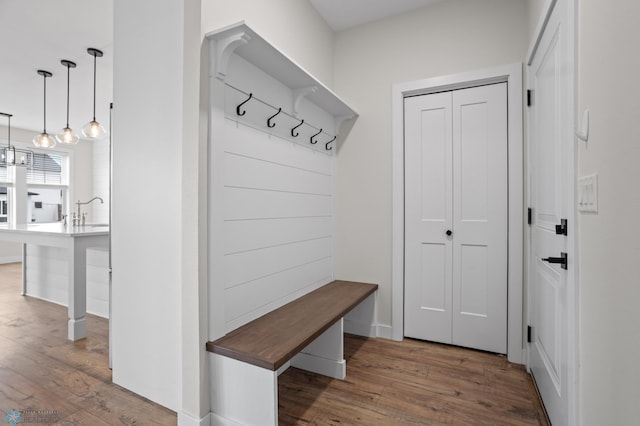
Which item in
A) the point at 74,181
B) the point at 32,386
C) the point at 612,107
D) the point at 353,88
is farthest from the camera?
the point at 74,181

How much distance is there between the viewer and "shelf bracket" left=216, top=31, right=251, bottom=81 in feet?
4.90

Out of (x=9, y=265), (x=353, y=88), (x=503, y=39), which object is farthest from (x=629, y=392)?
(x=9, y=265)

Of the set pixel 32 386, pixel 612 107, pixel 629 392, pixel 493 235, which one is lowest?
pixel 32 386

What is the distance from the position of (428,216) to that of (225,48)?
1.90m

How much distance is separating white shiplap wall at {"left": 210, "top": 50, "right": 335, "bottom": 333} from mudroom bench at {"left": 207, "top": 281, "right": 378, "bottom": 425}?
13cm

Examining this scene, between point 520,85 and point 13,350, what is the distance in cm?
424

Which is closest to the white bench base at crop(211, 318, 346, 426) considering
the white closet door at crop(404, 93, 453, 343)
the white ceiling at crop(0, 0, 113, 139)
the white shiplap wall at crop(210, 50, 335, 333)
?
the white shiplap wall at crop(210, 50, 335, 333)

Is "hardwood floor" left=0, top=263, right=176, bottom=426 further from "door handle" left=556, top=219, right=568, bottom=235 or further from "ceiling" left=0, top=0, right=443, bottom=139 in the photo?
"ceiling" left=0, top=0, right=443, bottom=139

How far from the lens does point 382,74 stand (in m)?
2.76

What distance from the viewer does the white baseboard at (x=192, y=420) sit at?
153cm

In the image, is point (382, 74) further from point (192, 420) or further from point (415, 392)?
point (192, 420)

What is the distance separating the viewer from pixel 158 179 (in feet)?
5.79

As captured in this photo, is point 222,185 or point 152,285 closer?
point 222,185

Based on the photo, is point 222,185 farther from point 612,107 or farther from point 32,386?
point 32,386
